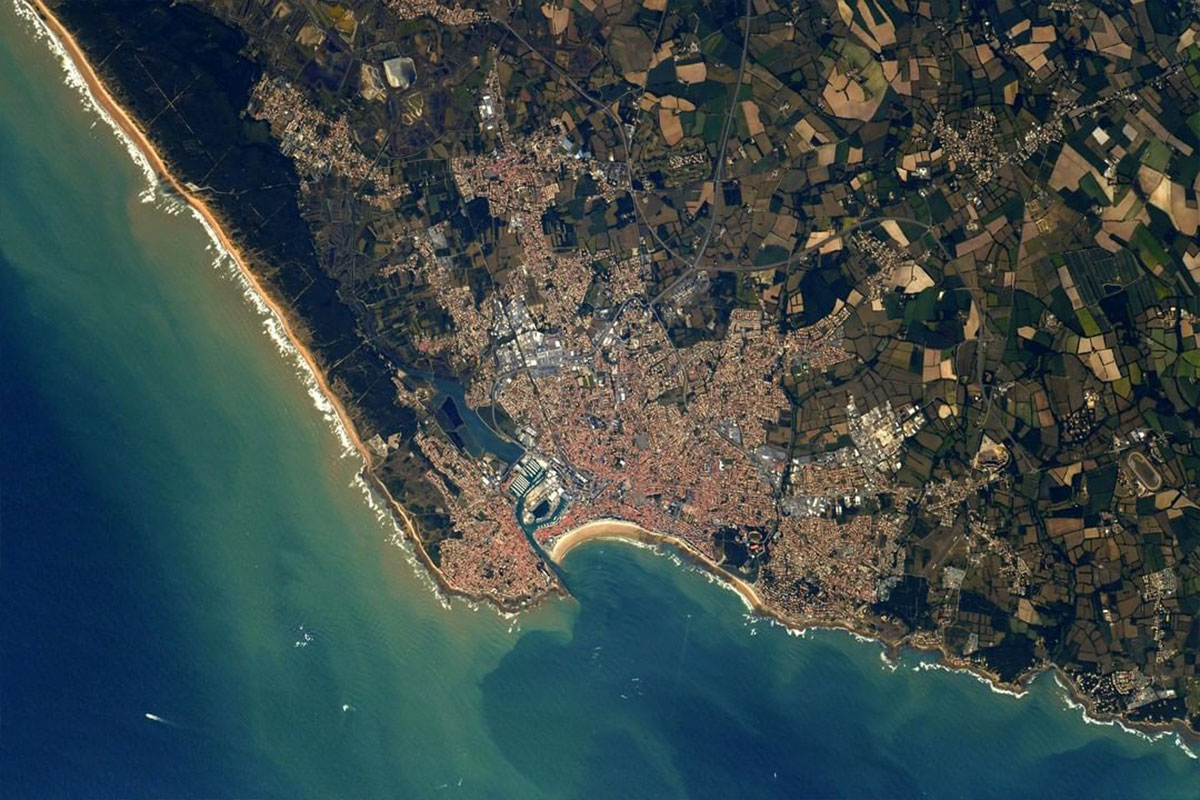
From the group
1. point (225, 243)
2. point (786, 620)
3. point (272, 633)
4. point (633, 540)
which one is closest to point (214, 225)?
point (225, 243)

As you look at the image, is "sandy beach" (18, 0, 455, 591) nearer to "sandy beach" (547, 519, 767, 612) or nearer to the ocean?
the ocean

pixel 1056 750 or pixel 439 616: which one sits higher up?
pixel 439 616

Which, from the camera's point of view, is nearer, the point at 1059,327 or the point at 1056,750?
the point at 1059,327

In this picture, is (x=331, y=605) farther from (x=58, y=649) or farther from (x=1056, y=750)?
(x=1056, y=750)

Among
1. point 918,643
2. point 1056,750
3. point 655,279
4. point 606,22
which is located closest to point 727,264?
point 655,279

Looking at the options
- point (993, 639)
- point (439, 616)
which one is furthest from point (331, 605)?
point (993, 639)

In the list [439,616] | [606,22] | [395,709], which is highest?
[606,22]

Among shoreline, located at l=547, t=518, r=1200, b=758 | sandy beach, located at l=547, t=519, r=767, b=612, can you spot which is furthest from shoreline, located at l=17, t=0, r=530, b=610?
shoreline, located at l=547, t=518, r=1200, b=758
